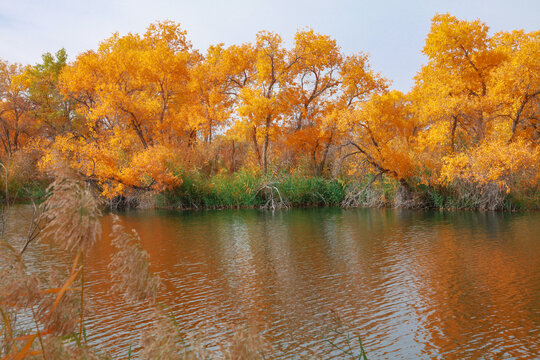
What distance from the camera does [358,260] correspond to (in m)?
11.6

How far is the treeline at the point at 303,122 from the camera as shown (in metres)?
21.9

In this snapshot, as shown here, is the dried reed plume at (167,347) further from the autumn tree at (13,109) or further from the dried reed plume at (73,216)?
the autumn tree at (13,109)

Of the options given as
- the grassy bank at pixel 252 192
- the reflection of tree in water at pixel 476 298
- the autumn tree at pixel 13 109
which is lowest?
the reflection of tree in water at pixel 476 298

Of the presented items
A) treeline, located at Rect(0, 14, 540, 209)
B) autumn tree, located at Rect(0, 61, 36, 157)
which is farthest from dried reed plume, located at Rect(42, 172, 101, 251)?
autumn tree, located at Rect(0, 61, 36, 157)

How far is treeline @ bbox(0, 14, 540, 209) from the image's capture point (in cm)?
2194

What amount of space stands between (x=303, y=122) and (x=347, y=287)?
79.1ft

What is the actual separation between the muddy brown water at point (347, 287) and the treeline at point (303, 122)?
5.52 meters

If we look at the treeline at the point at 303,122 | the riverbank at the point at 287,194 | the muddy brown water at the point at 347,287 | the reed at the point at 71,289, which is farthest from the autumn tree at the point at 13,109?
the reed at the point at 71,289

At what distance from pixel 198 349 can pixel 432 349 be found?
4253mm

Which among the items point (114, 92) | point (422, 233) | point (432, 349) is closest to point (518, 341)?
point (432, 349)

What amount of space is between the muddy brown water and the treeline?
5517mm

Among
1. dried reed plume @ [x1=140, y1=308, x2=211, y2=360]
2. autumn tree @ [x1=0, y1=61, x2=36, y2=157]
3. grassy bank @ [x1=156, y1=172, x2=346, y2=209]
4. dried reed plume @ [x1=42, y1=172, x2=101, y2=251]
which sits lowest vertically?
dried reed plume @ [x1=140, y1=308, x2=211, y2=360]

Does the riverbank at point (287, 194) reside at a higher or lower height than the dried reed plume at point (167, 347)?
higher

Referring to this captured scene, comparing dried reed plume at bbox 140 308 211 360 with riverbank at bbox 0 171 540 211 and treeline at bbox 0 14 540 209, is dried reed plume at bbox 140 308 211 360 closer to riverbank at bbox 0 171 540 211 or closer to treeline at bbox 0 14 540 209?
treeline at bbox 0 14 540 209
